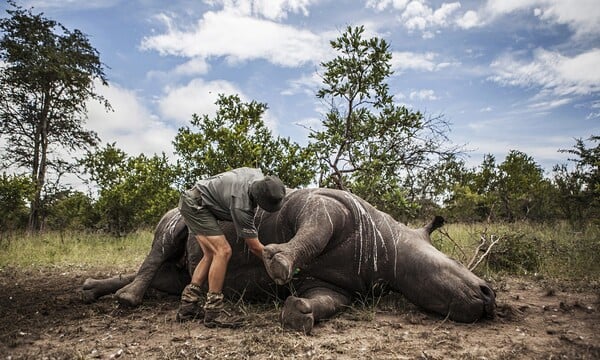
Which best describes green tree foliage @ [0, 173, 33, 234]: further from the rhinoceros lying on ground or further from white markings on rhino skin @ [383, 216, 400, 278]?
white markings on rhino skin @ [383, 216, 400, 278]

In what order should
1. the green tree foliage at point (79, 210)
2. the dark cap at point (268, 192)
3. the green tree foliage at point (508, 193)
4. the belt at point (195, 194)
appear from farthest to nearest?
1. the green tree foliage at point (508, 193)
2. the green tree foliage at point (79, 210)
3. the belt at point (195, 194)
4. the dark cap at point (268, 192)

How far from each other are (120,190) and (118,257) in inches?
143

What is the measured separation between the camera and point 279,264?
3.28 metres

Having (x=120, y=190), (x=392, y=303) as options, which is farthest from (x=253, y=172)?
(x=120, y=190)

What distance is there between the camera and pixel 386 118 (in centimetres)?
828

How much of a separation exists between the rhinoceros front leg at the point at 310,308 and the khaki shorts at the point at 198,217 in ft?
3.61

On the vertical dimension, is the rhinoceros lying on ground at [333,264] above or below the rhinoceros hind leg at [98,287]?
above

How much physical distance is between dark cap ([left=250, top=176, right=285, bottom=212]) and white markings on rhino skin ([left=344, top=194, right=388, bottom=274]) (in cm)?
83

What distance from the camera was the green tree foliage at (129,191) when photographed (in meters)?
11.2

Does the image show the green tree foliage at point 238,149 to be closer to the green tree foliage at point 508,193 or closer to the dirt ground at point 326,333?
the dirt ground at point 326,333

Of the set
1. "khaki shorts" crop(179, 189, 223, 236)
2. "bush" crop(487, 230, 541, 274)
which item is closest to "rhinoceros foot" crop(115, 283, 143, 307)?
"khaki shorts" crop(179, 189, 223, 236)

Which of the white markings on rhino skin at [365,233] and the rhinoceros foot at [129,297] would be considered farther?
the rhinoceros foot at [129,297]

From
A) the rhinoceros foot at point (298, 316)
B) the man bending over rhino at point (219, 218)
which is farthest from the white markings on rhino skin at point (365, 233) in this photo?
the rhinoceros foot at point (298, 316)

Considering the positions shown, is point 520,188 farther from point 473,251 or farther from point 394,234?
point 394,234
